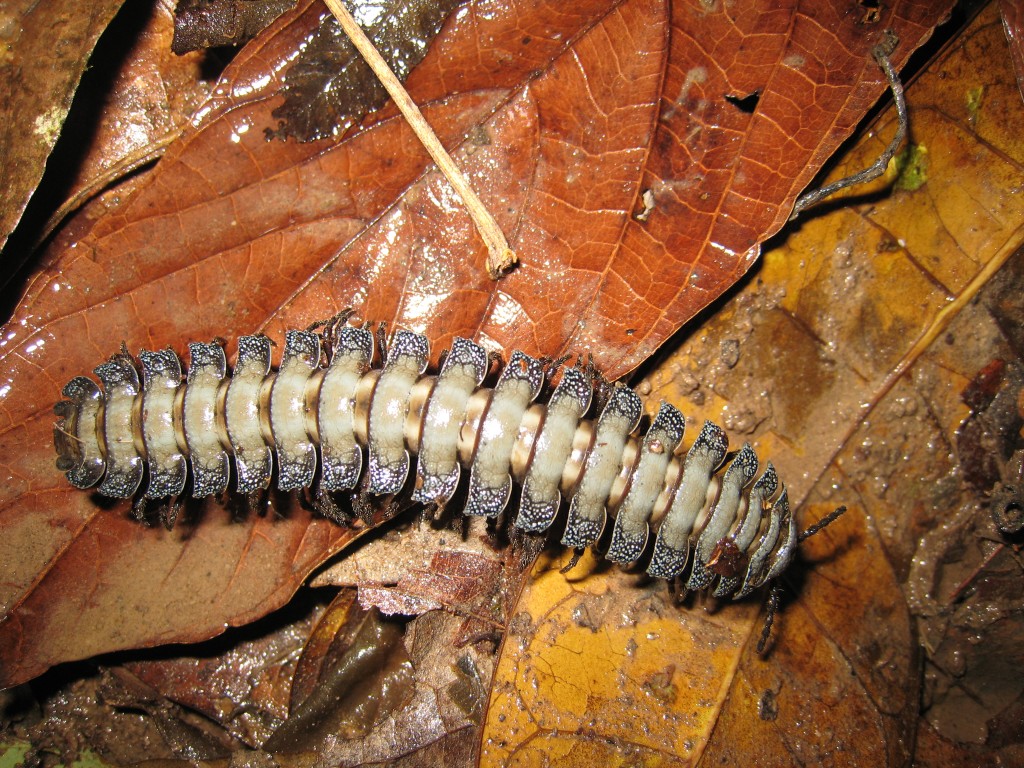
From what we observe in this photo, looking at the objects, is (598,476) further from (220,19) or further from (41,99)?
(41,99)

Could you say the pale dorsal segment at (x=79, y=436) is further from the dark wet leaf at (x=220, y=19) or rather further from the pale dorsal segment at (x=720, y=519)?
the pale dorsal segment at (x=720, y=519)

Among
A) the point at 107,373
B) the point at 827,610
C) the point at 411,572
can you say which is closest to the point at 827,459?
the point at 827,610

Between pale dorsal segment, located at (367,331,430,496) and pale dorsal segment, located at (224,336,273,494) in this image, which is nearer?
pale dorsal segment, located at (367,331,430,496)

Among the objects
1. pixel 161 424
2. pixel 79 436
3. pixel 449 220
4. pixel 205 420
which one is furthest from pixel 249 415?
pixel 449 220

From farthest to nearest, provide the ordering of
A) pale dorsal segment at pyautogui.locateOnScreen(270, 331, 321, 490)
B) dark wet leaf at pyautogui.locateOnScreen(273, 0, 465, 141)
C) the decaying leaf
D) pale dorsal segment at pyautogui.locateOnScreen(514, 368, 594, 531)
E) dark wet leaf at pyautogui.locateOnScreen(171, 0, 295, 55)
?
dark wet leaf at pyautogui.locateOnScreen(171, 0, 295, 55)
dark wet leaf at pyautogui.locateOnScreen(273, 0, 465, 141)
the decaying leaf
pale dorsal segment at pyautogui.locateOnScreen(270, 331, 321, 490)
pale dorsal segment at pyautogui.locateOnScreen(514, 368, 594, 531)

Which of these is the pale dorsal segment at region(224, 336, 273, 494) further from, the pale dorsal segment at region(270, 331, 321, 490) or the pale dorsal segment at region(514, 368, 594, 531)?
the pale dorsal segment at region(514, 368, 594, 531)

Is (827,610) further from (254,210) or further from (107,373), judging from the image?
(107,373)

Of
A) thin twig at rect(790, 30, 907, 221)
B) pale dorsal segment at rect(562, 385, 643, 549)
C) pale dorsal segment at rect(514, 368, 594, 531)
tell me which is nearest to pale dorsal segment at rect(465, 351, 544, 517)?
pale dorsal segment at rect(514, 368, 594, 531)
